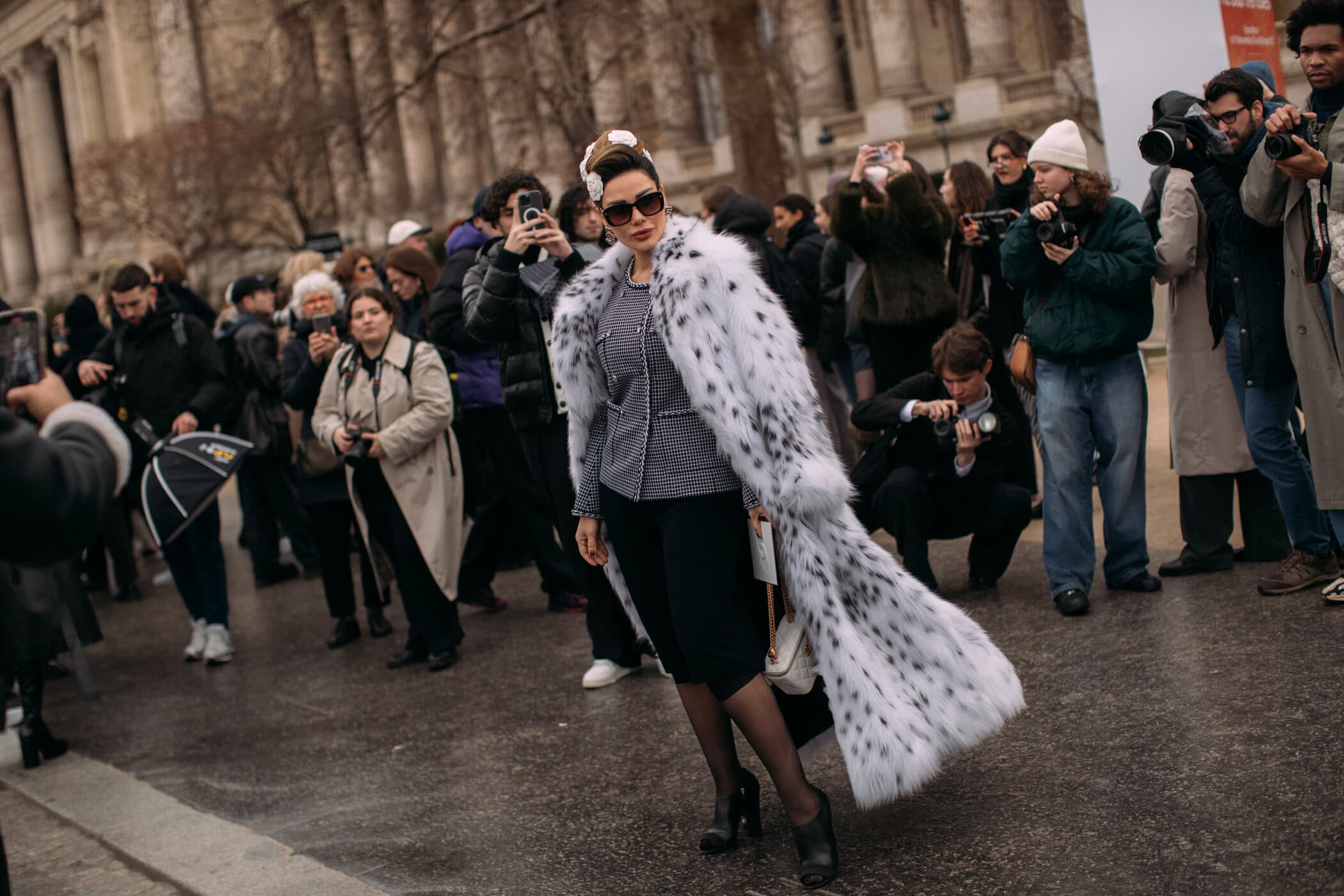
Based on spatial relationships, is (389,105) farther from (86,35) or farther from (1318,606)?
(86,35)

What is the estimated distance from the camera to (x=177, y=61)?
39.5 metres

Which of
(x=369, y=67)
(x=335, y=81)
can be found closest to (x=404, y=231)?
(x=369, y=67)

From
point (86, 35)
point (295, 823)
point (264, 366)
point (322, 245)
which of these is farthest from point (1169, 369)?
point (86, 35)

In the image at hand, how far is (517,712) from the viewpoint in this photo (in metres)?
6.55

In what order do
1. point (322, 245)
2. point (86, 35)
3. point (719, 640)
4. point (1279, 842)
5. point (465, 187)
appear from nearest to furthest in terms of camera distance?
point (1279, 842) < point (719, 640) < point (322, 245) < point (465, 187) < point (86, 35)

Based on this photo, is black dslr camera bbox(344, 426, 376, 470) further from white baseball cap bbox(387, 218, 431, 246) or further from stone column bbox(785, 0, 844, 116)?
stone column bbox(785, 0, 844, 116)

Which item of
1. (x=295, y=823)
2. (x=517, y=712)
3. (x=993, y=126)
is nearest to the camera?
(x=295, y=823)

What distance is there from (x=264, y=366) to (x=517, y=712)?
4.83 metres

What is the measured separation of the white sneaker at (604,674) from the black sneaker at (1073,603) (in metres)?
2.00

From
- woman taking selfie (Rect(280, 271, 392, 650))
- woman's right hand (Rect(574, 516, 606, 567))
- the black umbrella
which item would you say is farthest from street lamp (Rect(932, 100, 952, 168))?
woman's right hand (Rect(574, 516, 606, 567))

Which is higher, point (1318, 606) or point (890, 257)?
point (890, 257)

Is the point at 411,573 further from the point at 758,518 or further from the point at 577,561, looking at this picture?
the point at 758,518

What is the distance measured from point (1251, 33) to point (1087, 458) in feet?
13.8

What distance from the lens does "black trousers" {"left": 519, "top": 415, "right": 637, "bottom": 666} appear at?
6758 millimetres
